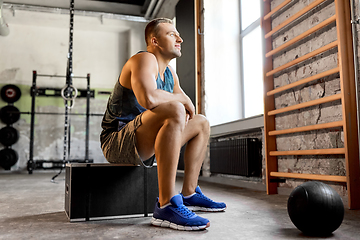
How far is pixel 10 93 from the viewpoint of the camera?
23.6 ft

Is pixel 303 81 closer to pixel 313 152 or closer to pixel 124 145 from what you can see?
pixel 313 152

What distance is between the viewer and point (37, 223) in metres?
1.70

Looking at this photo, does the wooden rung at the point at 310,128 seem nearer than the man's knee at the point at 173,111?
No

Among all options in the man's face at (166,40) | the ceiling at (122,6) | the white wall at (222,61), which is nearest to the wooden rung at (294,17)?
the man's face at (166,40)

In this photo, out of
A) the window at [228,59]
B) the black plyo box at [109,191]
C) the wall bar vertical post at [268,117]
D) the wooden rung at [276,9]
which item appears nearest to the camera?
the black plyo box at [109,191]

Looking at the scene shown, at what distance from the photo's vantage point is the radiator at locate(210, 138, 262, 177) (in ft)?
10.9

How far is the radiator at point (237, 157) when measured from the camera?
332 centimetres

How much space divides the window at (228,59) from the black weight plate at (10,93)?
4.87 m

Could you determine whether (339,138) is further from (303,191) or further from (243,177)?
(243,177)

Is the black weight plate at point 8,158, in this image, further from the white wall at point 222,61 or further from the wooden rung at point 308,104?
the wooden rung at point 308,104

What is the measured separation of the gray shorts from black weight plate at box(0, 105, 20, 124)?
6.17 metres

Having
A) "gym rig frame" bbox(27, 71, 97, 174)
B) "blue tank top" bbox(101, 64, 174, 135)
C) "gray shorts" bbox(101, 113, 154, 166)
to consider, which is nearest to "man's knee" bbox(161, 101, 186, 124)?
"gray shorts" bbox(101, 113, 154, 166)

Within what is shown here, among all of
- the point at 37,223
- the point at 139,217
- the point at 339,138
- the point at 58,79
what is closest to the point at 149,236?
the point at 139,217

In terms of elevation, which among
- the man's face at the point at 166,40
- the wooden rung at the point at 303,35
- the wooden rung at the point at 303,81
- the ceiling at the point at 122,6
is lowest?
the wooden rung at the point at 303,81
